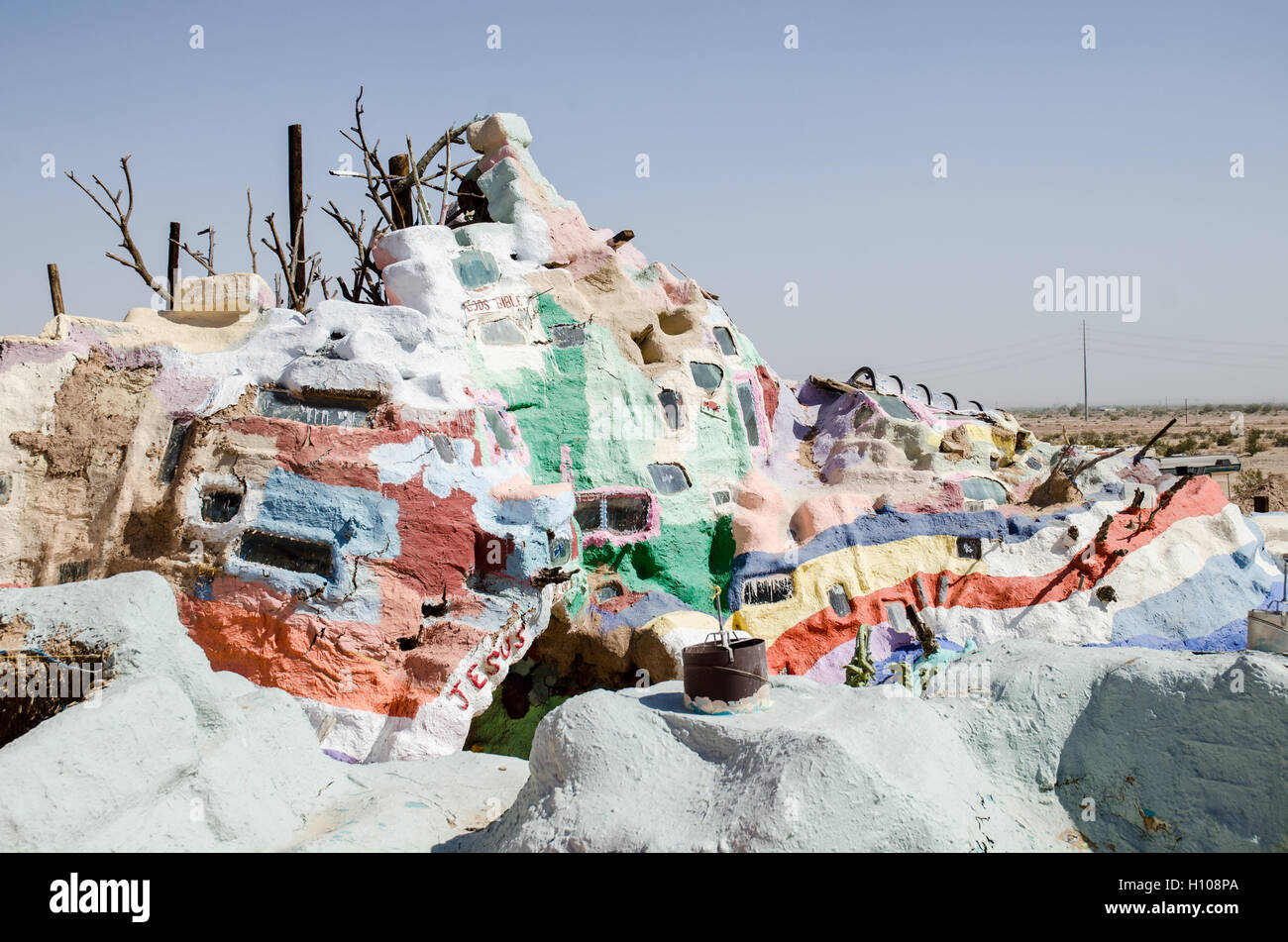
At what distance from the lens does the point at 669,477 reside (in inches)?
551

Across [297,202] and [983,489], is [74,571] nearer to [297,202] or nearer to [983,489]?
[297,202]

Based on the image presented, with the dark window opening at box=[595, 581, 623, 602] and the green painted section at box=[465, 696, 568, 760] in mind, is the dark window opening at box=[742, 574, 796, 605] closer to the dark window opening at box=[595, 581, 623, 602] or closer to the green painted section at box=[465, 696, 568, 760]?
the dark window opening at box=[595, 581, 623, 602]

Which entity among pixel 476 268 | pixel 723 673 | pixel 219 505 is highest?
pixel 476 268

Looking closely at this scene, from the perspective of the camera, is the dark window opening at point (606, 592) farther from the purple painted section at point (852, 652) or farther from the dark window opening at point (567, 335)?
the dark window opening at point (567, 335)

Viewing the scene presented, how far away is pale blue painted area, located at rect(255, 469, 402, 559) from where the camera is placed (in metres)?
10.4

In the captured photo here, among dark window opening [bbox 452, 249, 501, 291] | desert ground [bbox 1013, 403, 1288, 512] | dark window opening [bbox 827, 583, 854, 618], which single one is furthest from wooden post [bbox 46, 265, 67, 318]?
desert ground [bbox 1013, 403, 1288, 512]

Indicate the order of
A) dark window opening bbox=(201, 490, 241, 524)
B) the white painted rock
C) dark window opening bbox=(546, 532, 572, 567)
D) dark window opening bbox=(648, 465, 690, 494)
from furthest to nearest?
dark window opening bbox=(648, 465, 690, 494) → dark window opening bbox=(546, 532, 572, 567) → dark window opening bbox=(201, 490, 241, 524) → the white painted rock

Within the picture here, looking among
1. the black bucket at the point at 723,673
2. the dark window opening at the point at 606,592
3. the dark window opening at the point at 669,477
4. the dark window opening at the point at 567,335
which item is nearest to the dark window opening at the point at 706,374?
the dark window opening at the point at 669,477

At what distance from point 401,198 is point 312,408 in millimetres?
7279

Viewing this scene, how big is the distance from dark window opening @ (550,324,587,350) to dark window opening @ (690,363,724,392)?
205 cm

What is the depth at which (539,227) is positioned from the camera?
1502cm

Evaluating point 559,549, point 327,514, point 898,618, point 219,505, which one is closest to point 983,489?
point 898,618
